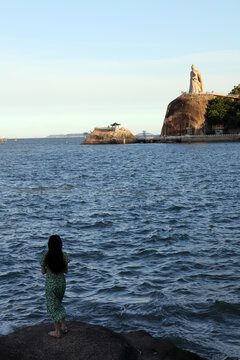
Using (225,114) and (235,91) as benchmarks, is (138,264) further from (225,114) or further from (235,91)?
(235,91)

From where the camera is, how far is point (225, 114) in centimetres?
14688

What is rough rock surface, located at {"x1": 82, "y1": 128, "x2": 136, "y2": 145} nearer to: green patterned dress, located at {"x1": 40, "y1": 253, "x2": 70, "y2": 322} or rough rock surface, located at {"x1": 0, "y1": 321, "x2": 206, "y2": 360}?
green patterned dress, located at {"x1": 40, "y1": 253, "x2": 70, "y2": 322}

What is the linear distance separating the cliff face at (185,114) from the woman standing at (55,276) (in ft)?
514

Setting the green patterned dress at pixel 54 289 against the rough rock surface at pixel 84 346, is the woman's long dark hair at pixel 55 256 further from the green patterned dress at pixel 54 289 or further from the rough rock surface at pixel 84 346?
the rough rock surface at pixel 84 346

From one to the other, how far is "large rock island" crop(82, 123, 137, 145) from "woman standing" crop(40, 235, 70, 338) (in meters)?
165

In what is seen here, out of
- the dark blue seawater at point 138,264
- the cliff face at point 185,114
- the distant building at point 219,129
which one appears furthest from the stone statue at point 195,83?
the dark blue seawater at point 138,264

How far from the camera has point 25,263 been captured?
15586 mm

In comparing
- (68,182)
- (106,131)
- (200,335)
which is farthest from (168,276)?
(106,131)

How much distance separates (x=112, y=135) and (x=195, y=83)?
39.7m

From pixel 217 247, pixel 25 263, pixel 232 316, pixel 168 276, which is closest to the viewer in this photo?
pixel 232 316

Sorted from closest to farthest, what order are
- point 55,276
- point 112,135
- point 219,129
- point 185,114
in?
1. point 55,276
2. point 219,129
3. point 185,114
4. point 112,135

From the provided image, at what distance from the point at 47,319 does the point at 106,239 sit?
27.5ft

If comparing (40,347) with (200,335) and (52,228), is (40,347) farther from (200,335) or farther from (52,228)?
(52,228)

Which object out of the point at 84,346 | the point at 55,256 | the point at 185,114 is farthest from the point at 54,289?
the point at 185,114
